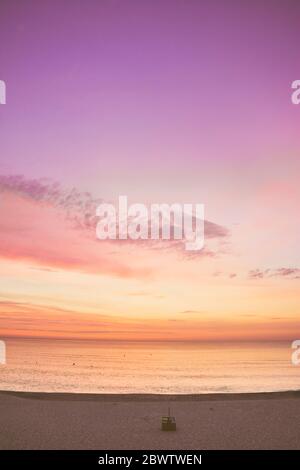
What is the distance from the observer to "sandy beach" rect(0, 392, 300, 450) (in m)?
9.36

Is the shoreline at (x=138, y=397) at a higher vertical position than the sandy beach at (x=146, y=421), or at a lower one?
lower

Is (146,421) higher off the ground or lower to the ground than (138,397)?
higher

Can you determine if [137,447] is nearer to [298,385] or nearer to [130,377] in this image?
[298,385]

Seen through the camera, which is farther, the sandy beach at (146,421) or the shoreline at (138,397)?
the shoreline at (138,397)

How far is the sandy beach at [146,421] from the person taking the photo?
30.7 ft

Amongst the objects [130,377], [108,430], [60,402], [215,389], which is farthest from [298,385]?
[108,430]

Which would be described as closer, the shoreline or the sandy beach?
the sandy beach

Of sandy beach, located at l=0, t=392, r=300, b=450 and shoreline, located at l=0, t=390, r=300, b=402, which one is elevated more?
sandy beach, located at l=0, t=392, r=300, b=450

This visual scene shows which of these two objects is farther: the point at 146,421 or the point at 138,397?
the point at 138,397

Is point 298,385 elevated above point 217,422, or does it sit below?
below

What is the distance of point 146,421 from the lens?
11422 millimetres
